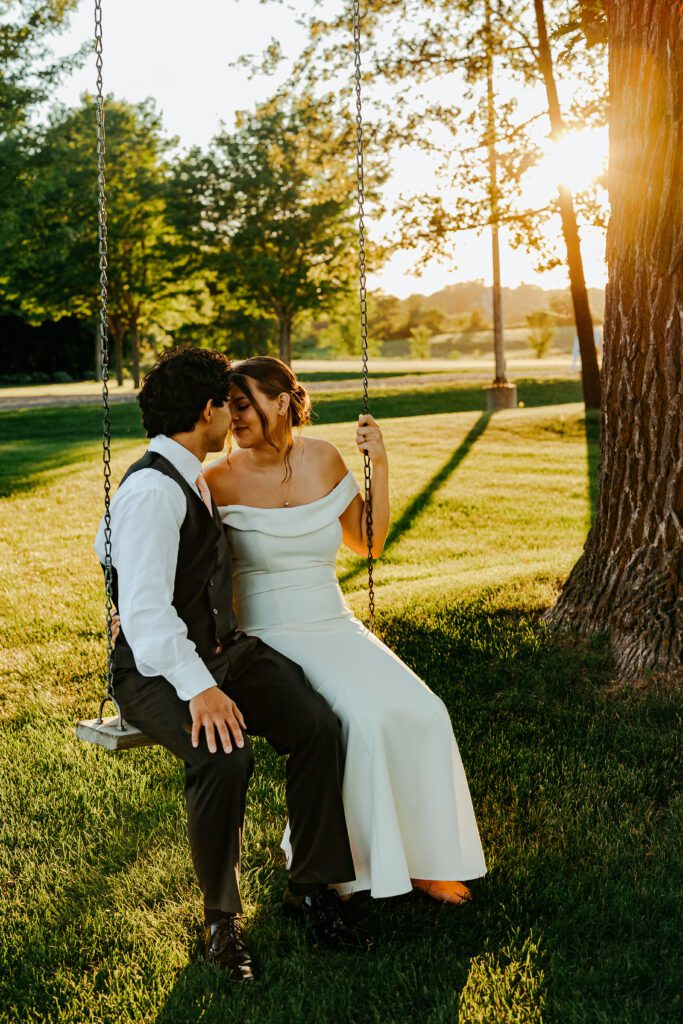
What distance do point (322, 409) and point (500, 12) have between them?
11.2m

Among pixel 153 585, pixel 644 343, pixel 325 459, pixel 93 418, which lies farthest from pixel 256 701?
pixel 93 418

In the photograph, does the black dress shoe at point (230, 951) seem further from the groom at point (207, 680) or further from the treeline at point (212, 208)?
the treeline at point (212, 208)

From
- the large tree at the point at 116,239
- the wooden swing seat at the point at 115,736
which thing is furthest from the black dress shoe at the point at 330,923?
the large tree at the point at 116,239

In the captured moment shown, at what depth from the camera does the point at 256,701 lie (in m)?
3.24

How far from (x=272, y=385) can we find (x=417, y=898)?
1847mm

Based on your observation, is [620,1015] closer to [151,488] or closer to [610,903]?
[610,903]

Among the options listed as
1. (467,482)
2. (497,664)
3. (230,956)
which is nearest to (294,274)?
(467,482)

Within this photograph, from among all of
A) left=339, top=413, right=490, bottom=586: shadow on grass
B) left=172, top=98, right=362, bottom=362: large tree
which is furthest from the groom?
left=172, top=98, right=362, bottom=362: large tree

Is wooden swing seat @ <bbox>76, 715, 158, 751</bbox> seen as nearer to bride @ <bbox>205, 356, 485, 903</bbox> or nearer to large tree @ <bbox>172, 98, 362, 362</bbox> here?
bride @ <bbox>205, 356, 485, 903</bbox>

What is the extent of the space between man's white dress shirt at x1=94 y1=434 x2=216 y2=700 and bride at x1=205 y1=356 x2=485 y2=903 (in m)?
0.56

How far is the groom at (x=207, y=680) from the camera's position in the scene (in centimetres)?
294

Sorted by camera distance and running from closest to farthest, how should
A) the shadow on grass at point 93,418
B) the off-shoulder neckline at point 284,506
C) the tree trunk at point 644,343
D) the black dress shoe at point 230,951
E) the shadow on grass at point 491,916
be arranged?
the shadow on grass at point 491,916, the black dress shoe at point 230,951, the off-shoulder neckline at point 284,506, the tree trunk at point 644,343, the shadow on grass at point 93,418

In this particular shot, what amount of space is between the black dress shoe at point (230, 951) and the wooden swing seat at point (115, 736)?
58 cm

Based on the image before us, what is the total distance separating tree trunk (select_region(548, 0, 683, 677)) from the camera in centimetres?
482
